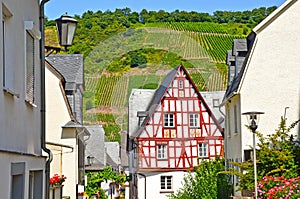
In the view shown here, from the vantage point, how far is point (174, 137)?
3894cm

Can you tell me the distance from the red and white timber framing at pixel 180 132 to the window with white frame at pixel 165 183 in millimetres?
628

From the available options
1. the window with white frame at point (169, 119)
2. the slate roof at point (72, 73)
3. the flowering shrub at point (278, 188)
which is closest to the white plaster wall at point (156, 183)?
the window with white frame at point (169, 119)

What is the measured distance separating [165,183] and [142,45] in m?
14.9

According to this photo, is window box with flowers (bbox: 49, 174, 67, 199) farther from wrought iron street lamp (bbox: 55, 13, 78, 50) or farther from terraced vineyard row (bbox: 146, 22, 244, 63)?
terraced vineyard row (bbox: 146, 22, 244, 63)

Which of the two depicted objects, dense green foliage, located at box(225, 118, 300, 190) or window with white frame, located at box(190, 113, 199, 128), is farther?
window with white frame, located at box(190, 113, 199, 128)

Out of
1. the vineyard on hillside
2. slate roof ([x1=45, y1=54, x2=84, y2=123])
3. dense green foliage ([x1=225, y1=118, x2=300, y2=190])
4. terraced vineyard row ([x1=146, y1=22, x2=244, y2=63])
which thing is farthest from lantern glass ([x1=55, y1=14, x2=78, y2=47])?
terraced vineyard row ([x1=146, y1=22, x2=244, y2=63])

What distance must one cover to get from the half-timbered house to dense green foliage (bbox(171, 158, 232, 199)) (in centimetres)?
490

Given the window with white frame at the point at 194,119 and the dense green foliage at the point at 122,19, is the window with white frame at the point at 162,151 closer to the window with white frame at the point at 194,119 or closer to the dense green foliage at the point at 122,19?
the window with white frame at the point at 194,119

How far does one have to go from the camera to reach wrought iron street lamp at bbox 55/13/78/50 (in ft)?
30.4

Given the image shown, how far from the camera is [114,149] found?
57.2m

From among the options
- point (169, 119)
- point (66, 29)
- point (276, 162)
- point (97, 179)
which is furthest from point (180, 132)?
point (66, 29)

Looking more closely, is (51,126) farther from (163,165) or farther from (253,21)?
(163,165)

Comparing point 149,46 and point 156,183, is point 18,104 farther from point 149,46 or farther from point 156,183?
point 156,183

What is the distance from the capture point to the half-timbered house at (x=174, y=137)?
38.4 meters
